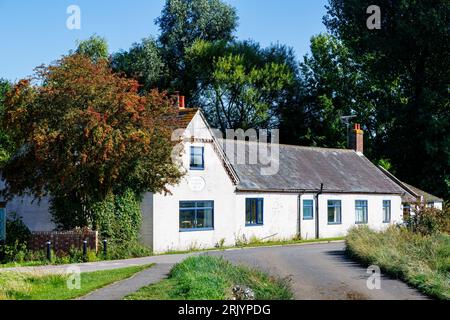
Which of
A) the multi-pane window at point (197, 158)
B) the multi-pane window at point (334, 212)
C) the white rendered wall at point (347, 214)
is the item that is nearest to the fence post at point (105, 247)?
the multi-pane window at point (197, 158)

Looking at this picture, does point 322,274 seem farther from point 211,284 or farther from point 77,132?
point 77,132

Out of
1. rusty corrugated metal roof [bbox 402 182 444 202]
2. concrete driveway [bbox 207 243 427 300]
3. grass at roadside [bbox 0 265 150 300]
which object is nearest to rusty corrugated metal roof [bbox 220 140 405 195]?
rusty corrugated metal roof [bbox 402 182 444 202]

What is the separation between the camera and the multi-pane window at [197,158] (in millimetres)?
33156

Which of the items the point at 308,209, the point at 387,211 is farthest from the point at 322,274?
the point at 387,211

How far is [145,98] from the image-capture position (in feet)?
96.1

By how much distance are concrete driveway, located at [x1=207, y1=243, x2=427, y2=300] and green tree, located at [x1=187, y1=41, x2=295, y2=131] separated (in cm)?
2987

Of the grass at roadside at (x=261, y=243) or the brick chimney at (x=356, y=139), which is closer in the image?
the grass at roadside at (x=261, y=243)

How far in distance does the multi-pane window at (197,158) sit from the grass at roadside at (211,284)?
13.5 meters

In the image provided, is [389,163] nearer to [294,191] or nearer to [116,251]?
[294,191]

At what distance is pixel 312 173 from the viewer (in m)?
42.1

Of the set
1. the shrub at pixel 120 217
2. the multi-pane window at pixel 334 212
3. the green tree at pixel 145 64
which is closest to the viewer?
the shrub at pixel 120 217

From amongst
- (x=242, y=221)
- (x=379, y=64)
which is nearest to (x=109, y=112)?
(x=242, y=221)

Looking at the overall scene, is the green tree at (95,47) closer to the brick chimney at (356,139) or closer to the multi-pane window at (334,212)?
the brick chimney at (356,139)

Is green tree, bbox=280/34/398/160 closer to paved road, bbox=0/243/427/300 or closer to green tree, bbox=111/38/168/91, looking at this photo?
green tree, bbox=111/38/168/91
